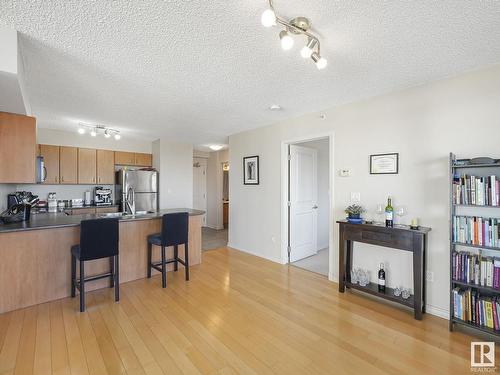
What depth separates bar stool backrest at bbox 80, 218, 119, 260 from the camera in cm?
262

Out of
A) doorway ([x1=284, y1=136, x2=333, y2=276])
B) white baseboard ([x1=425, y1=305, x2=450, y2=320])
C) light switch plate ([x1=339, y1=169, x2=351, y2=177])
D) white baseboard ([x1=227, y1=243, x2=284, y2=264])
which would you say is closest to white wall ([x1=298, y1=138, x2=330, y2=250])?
doorway ([x1=284, y1=136, x2=333, y2=276])

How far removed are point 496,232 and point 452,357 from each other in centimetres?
111

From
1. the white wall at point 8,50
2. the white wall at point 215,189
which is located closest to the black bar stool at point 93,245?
the white wall at point 8,50

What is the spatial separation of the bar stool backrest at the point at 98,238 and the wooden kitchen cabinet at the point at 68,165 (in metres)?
3.01

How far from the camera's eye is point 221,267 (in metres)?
3.97

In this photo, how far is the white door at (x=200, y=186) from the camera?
7691 mm

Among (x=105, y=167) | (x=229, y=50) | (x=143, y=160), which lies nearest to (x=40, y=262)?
(x=105, y=167)

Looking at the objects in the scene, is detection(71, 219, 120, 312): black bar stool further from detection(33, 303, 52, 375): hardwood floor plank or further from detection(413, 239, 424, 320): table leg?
detection(413, 239, 424, 320): table leg

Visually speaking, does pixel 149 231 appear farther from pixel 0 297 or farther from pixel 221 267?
pixel 0 297

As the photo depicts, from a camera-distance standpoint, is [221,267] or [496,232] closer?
[496,232]

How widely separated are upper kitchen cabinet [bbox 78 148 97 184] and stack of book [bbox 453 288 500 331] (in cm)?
622

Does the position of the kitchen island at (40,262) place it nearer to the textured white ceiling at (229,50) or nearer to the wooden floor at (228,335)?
the wooden floor at (228,335)

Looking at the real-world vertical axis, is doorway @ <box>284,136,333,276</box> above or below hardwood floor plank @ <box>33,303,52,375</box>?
above

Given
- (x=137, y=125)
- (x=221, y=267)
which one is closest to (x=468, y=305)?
(x=221, y=267)
